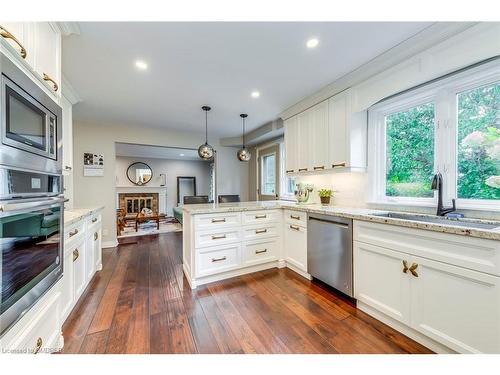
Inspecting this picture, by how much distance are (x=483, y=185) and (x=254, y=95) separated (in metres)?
2.51

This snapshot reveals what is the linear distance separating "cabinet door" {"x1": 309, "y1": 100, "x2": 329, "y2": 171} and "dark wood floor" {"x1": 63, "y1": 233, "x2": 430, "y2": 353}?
1494mm

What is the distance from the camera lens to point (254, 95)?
9.34ft

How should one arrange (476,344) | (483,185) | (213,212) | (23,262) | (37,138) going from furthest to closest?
(213,212) < (483,185) < (476,344) < (37,138) < (23,262)

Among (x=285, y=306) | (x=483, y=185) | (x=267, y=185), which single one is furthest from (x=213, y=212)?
(x=267, y=185)

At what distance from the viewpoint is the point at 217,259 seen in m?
2.40

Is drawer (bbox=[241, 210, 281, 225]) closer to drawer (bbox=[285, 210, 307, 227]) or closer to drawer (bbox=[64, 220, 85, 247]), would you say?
drawer (bbox=[285, 210, 307, 227])

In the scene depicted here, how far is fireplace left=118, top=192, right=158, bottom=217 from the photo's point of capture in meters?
7.20

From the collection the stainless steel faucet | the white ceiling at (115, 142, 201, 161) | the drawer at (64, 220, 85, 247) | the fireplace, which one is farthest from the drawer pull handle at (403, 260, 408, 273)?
the fireplace

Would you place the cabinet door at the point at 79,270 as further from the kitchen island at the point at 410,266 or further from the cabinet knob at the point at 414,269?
the cabinet knob at the point at 414,269

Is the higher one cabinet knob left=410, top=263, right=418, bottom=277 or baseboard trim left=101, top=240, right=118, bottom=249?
cabinet knob left=410, top=263, right=418, bottom=277

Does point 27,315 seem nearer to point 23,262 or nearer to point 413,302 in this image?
point 23,262

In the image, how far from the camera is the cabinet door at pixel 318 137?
2686mm

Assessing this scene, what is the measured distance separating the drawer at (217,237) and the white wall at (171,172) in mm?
6199

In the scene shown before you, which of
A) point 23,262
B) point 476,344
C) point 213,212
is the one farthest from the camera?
point 213,212
